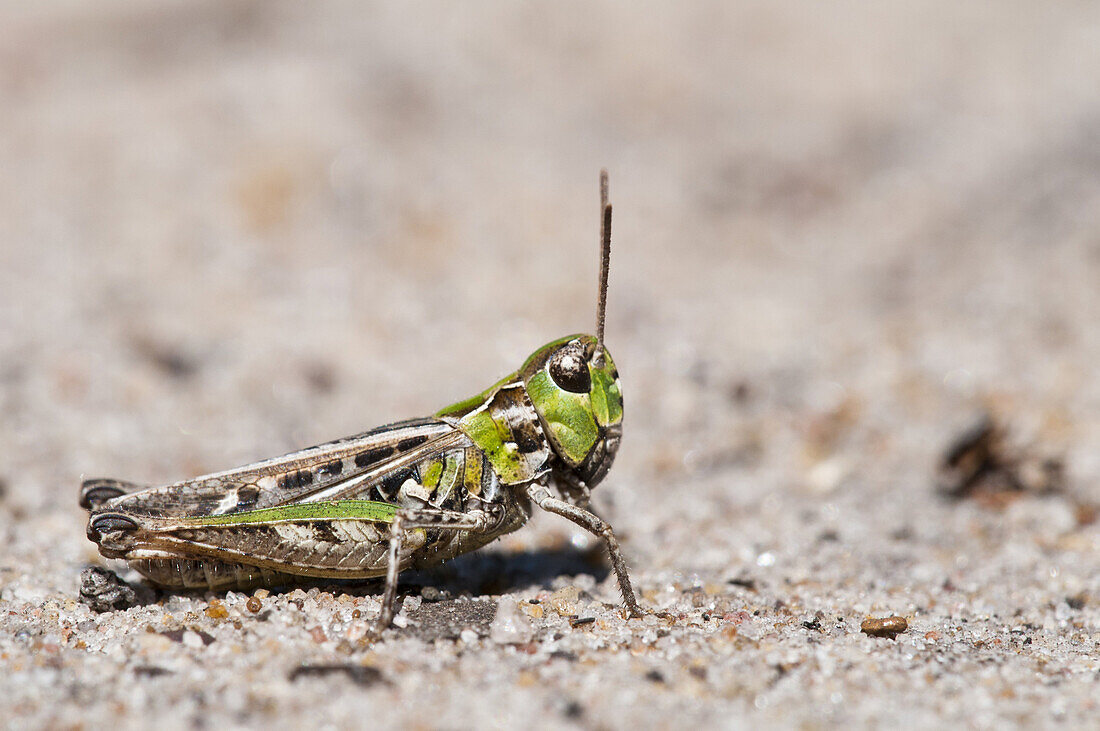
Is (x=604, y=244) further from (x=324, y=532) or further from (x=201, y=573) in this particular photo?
(x=201, y=573)

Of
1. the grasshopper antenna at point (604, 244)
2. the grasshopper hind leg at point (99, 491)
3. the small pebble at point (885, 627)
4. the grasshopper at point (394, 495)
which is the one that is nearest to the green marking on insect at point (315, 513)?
the grasshopper at point (394, 495)

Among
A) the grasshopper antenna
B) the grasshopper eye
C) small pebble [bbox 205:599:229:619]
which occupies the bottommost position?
small pebble [bbox 205:599:229:619]

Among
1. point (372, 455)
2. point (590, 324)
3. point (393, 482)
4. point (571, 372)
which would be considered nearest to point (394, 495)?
point (393, 482)

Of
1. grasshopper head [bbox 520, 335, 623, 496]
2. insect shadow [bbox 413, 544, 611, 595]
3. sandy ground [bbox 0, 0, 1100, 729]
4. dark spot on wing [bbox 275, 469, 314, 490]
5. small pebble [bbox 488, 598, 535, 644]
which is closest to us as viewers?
sandy ground [bbox 0, 0, 1100, 729]

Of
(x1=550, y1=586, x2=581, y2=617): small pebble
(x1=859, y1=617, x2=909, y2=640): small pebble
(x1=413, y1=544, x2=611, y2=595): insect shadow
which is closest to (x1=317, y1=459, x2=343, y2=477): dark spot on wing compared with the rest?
(x1=413, y1=544, x2=611, y2=595): insect shadow

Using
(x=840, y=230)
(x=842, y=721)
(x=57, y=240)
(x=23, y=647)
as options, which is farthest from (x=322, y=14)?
(x=842, y=721)

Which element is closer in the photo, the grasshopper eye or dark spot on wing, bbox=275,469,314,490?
dark spot on wing, bbox=275,469,314,490

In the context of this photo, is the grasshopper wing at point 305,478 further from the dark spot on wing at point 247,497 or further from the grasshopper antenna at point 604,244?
the grasshopper antenna at point 604,244

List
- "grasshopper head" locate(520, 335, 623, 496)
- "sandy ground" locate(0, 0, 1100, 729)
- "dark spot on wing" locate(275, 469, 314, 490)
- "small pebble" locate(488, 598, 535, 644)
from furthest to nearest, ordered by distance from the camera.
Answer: "grasshopper head" locate(520, 335, 623, 496) < "dark spot on wing" locate(275, 469, 314, 490) < "small pebble" locate(488, 598, 535, 644) < "sandy ground" locate(0, 0, 1100, 729)

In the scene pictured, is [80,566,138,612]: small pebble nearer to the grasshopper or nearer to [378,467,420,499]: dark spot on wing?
the grasshopper
